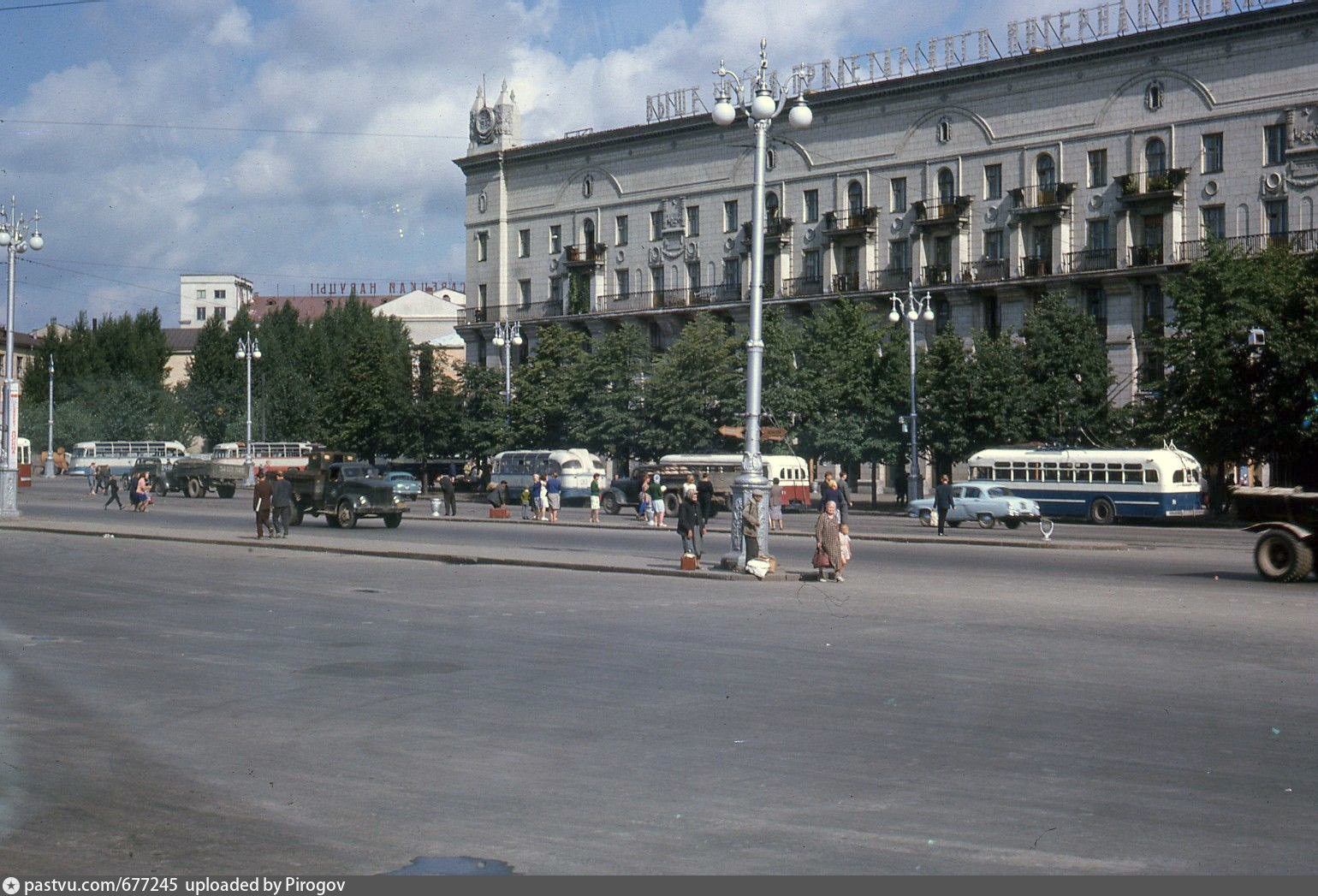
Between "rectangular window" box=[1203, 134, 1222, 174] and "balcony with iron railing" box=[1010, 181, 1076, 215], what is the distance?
19.6 ft

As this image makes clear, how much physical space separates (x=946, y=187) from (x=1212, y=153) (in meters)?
13.0

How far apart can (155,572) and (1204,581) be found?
17.1 metres

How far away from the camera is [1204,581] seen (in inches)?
947

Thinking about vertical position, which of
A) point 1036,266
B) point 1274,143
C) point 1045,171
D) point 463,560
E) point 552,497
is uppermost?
point 1045,171

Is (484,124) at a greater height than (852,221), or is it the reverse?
(484,124)

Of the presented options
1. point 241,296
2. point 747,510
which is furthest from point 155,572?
point 241,296

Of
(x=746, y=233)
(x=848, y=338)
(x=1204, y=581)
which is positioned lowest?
(x=1204, y=581)

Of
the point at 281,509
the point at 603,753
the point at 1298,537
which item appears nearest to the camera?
the point at 603,753

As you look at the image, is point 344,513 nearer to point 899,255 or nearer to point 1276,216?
point 899,255

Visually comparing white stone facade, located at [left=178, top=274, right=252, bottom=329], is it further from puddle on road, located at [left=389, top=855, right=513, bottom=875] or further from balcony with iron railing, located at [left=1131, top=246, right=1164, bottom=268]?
puddle on road, located at [left=389, top=855, right=513, bottom=875]

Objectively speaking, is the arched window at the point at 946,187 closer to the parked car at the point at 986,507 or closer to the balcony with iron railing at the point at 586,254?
the balcony with iron railing at the point at 586,254

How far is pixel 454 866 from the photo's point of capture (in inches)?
259

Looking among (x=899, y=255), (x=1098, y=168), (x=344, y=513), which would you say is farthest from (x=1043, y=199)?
(x=344, y=513)

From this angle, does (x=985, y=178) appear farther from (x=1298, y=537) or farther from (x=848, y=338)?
(x=1298, y=537)
